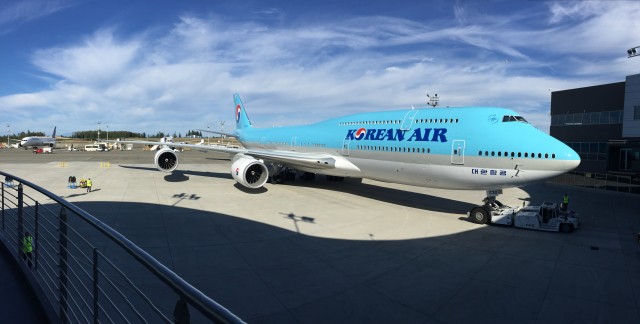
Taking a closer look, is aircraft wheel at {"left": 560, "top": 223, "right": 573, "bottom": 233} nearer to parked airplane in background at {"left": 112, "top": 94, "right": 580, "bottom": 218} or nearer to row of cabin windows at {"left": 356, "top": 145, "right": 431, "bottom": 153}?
parked airplane in background at {"left": 112, "top": 94, "right": 580, "bottom": 218}

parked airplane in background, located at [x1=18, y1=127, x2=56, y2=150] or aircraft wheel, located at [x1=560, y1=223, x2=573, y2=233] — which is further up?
parked airplane in background, located at [x1=18, y1=127, x2=56, y2=150]

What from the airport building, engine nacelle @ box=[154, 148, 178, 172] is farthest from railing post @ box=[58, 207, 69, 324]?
the airport building

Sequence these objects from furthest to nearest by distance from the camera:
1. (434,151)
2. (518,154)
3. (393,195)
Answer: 1. (393,195)
2. (434,151)
3. (518,154)

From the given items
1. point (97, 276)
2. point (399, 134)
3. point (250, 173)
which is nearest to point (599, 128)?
point (399, 134)

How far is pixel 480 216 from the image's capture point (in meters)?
13.7

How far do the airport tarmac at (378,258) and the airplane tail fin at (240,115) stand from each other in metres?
17.1

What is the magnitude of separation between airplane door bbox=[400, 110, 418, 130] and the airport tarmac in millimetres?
3680

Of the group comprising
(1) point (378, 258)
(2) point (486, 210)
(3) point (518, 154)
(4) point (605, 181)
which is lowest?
(1) point (378, 258)

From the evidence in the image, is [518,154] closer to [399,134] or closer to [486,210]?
[486,210]

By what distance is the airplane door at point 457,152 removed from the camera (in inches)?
536

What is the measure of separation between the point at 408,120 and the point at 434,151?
2.25 metres

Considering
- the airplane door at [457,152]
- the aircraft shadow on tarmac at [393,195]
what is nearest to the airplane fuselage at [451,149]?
the airplane door at [457,152]

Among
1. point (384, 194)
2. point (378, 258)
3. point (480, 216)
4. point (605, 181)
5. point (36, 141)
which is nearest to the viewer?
point (378, 258)

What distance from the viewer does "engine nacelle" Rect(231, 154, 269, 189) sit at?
61.3 ft
